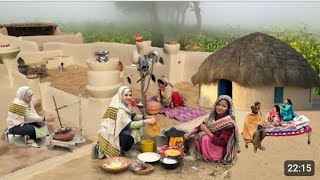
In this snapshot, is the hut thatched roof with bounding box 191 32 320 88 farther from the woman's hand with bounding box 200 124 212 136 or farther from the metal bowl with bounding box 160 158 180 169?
the metal bowl with bounding box 160 158 180 169

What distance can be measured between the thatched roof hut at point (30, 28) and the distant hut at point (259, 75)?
23.0m

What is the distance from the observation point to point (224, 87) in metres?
15.2

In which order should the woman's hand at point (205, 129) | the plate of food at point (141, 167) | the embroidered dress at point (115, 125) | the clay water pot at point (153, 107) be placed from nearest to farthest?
1. the plate of food at point (141, 167)
2. the woman's hand at point (205, 129)
3. the embroidered dress at point (115, 125)
4. the clay water pot at point (153, 107)

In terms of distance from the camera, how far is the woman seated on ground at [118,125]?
7.25 metres

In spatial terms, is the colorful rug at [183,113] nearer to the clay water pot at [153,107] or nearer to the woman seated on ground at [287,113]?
the clay water pot at [153,107]

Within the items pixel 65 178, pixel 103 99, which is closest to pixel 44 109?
pixel 103 99

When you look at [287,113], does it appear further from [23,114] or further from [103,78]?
[23,114]

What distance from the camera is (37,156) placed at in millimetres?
8555

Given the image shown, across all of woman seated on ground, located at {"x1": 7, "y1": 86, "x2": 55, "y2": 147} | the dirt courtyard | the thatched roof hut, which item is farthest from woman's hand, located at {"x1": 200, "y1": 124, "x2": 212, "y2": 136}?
the thatched roof hut

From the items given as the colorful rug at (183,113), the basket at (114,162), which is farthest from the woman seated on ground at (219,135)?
the colorful rug at (183,113)

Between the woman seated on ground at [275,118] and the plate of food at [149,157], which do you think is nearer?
the plate of food at [149,157]

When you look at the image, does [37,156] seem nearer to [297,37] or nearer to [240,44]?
[240,44]

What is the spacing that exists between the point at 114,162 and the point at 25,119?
3430mm

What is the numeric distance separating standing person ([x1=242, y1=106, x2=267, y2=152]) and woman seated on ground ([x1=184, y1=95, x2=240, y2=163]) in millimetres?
1758
